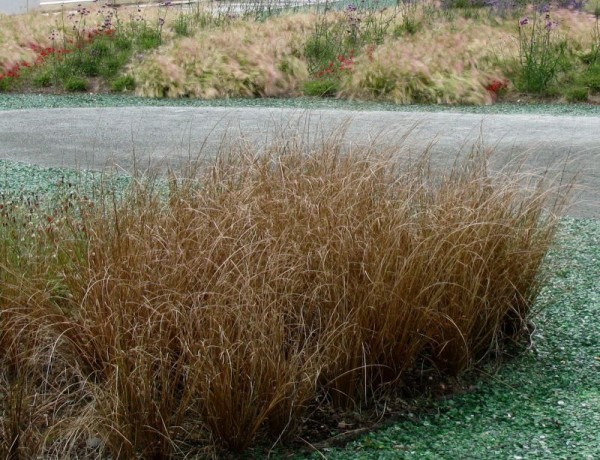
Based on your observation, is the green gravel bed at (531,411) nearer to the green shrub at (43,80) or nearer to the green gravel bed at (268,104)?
the green gravel bed at (268,104)

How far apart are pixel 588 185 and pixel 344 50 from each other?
696 cm

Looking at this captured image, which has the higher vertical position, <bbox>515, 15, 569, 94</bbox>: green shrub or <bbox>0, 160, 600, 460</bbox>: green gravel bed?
<bbox>515, 15, 569, 94</bbox>: green shrub

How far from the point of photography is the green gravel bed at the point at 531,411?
10.2 feet

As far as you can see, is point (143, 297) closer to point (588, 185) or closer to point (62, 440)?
point (62, 440)

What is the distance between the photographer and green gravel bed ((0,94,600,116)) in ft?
33.8

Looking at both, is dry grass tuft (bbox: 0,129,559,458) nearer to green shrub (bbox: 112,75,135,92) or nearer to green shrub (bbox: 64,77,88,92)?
green shrub (bbox: 112,75,135,92)

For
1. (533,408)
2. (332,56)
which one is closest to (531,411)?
(533,408)

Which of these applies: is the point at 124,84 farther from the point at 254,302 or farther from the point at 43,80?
the point at 254,302

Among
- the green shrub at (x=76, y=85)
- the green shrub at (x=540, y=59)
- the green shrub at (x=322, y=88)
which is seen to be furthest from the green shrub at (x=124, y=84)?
the green shrub at (x=540, y=59)

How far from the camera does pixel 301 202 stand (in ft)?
12.2

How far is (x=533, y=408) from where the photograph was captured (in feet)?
11.3

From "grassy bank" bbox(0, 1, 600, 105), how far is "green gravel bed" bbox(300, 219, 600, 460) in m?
7.09

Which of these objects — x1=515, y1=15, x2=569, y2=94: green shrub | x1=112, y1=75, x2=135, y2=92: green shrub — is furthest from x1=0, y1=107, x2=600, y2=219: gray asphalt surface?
x1=515, y1=15, x2=569, y2=94: green shrub

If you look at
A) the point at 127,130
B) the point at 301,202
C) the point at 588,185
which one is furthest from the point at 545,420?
the point at 127,130
